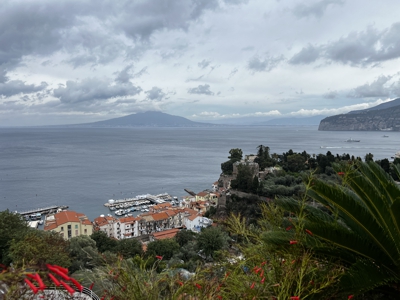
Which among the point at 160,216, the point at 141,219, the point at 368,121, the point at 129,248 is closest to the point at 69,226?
the point at 141,219

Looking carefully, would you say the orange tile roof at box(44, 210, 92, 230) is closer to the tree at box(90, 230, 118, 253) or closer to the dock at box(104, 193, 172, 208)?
the tree at box(90, 230, 118, 253)

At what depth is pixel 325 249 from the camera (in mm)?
2898

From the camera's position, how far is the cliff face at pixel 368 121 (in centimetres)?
14538

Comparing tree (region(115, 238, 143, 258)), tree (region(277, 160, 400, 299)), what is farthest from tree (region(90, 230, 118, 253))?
tree (region(277, 160, 400, 299))

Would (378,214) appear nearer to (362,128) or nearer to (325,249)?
(325,249)

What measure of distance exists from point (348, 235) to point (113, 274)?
2.08m

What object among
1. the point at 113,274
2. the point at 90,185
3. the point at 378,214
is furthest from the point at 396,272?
the point at 90,185

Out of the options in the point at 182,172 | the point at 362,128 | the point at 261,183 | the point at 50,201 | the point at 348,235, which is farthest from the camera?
the point at 362,128

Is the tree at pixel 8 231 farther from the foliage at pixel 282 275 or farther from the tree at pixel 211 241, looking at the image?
the foliage at pixel 282 275

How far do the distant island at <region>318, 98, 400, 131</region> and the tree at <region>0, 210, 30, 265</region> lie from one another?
16171 cm

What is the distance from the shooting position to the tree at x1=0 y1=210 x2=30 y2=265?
9.77m

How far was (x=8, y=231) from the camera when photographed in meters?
10.2

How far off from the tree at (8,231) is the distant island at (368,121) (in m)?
162

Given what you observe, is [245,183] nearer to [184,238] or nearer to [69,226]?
[184,238]
